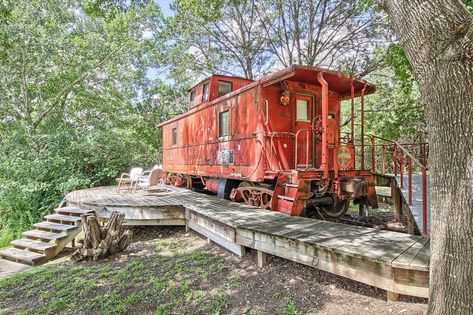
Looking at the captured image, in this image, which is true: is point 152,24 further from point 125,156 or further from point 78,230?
point 78,230

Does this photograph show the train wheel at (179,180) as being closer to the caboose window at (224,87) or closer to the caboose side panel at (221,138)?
the caboose side panel at (221,138)

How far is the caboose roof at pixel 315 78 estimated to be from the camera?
522cm

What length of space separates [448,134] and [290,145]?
426cm

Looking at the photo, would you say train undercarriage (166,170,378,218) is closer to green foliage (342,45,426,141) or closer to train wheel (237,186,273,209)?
train wheel (237,186,273,209)

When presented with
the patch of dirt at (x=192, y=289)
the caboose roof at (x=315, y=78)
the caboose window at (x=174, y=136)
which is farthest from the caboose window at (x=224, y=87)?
the patch of dirt at (x=192, y=289)

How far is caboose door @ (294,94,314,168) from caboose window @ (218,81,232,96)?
9.77 feet

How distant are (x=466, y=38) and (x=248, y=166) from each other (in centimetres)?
475

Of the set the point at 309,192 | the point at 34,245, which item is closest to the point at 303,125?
the point at 309,192

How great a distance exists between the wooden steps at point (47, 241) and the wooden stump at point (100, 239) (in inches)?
42.9

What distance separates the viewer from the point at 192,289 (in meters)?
3.62

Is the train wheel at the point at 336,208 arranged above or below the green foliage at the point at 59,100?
below

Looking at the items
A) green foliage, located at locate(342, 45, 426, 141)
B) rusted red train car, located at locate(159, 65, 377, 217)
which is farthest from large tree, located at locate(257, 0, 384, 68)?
rusted red train car, located at locate(159, 65, 377, 217)

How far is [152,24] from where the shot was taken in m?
14.3

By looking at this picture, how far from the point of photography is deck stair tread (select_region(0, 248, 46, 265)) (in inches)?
220
